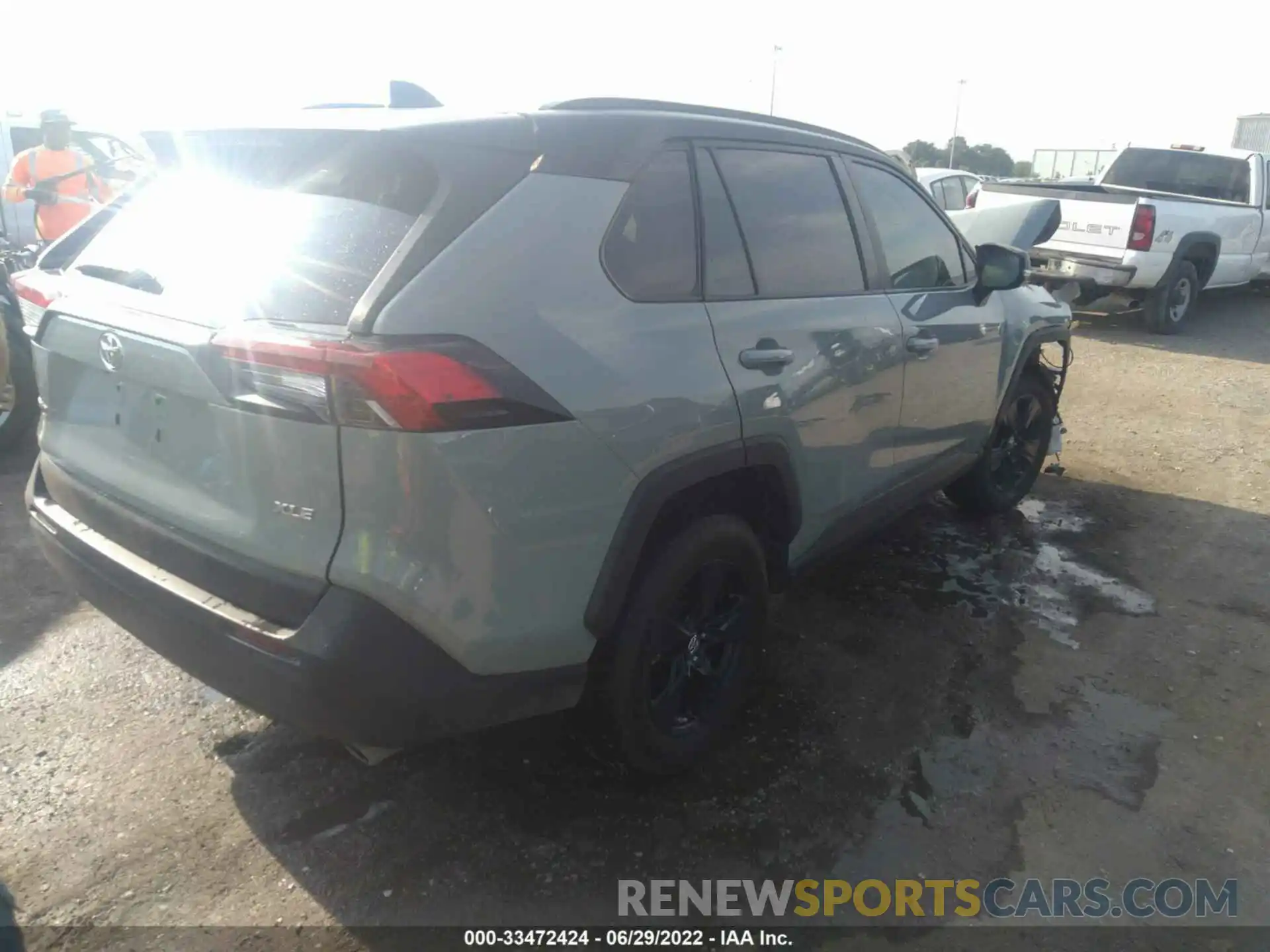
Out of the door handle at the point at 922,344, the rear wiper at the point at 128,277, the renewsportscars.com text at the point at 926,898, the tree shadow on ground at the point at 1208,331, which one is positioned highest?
the rear wiper at the point at 128,277

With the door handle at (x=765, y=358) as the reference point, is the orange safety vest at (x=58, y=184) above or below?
above

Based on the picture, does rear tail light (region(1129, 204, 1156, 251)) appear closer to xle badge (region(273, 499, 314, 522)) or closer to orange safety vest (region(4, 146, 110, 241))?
orange safety vest (region(4, 146, 110, 241))

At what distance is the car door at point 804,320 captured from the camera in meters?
2.75

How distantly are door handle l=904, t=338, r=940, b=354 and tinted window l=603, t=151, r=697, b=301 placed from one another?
122 centimetres

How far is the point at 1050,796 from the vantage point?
2912mm

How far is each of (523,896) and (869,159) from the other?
283 cm

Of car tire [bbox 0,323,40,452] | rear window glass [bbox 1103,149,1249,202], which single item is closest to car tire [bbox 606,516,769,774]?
car tire [bbox 0,323,40,452]

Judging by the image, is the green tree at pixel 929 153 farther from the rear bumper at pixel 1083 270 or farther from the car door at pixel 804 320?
the car door at pixel 804 320

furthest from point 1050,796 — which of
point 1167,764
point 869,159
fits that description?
point 869,159

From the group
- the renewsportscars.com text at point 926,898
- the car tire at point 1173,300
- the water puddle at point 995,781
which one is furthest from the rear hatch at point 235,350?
the car tire at point 1173,300

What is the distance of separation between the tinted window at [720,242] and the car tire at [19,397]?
4.39m

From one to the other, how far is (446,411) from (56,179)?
669 centimetres

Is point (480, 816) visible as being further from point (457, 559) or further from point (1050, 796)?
point (1050, 796)

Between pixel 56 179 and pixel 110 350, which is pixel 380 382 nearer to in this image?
pixel 110 350
